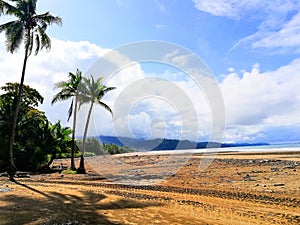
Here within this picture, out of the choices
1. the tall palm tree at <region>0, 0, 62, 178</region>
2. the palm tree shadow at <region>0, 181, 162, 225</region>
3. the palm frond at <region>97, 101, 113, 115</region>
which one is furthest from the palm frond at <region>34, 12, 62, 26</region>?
the palm tree shadow at <region>0, 181, 162, 225</region>

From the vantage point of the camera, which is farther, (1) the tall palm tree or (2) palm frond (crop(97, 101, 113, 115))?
(2) palm frond (crop(97, 101, 113, 115))

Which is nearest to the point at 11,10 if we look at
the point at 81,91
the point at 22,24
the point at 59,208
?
the point at 22,24

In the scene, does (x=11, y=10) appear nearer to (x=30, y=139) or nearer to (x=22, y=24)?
(x=22, y=24)

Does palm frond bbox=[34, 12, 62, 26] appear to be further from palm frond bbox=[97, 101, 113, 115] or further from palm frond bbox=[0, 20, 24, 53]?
palm frond bbox=[97, 101, 113, 115]

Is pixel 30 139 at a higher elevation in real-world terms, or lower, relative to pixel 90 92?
lower

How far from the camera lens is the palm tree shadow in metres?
7.60

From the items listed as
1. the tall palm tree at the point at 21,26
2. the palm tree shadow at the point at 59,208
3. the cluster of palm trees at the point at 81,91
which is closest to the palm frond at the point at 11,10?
the tall palm tree at the point at 21,26

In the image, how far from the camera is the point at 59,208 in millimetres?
8906

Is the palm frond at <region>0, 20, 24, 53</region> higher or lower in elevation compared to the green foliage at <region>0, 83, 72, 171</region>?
higher

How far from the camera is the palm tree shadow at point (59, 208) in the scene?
7598 mm

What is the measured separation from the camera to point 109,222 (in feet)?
24.7

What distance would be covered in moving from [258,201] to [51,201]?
297 inches

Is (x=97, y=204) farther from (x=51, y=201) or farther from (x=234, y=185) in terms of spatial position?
(x=234, y=185)

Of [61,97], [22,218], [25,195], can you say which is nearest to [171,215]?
[22,218]
